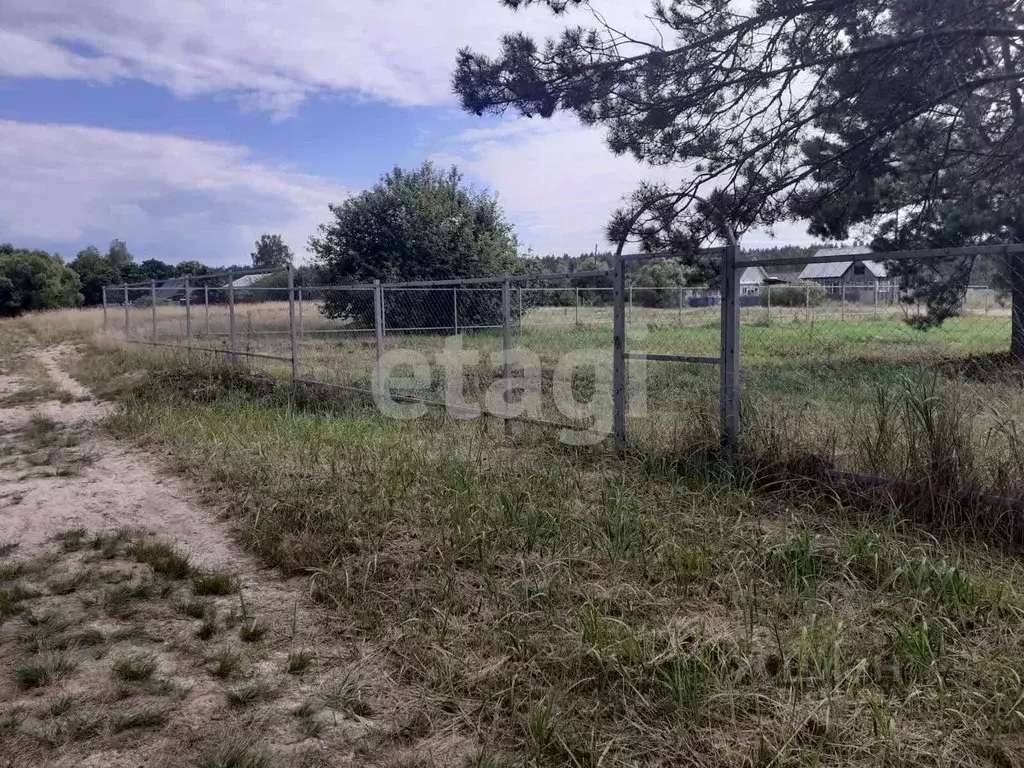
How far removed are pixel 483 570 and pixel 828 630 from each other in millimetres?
1621

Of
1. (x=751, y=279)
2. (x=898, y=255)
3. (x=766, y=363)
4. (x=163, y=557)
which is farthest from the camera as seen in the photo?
(x=766, y=363)

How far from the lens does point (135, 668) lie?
9.61ft

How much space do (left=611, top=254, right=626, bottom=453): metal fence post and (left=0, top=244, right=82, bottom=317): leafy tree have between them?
164 feet

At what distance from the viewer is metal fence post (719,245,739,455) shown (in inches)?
194

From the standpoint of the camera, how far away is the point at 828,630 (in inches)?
111

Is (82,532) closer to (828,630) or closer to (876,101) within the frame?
(828,630)

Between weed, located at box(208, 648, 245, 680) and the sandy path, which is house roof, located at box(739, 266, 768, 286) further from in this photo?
the sandy path

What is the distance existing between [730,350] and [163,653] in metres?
3.76

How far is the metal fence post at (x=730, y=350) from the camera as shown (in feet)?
16.1

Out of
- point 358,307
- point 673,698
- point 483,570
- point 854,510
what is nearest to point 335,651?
point 483,570

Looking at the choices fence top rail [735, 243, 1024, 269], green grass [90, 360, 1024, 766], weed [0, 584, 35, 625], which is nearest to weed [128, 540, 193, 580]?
green grass [90, 360, 1024, 766]

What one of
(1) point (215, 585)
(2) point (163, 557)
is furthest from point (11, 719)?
(2) point (163, 557)

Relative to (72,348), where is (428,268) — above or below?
above

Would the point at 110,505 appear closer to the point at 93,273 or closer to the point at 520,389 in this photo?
the point at 520,389
